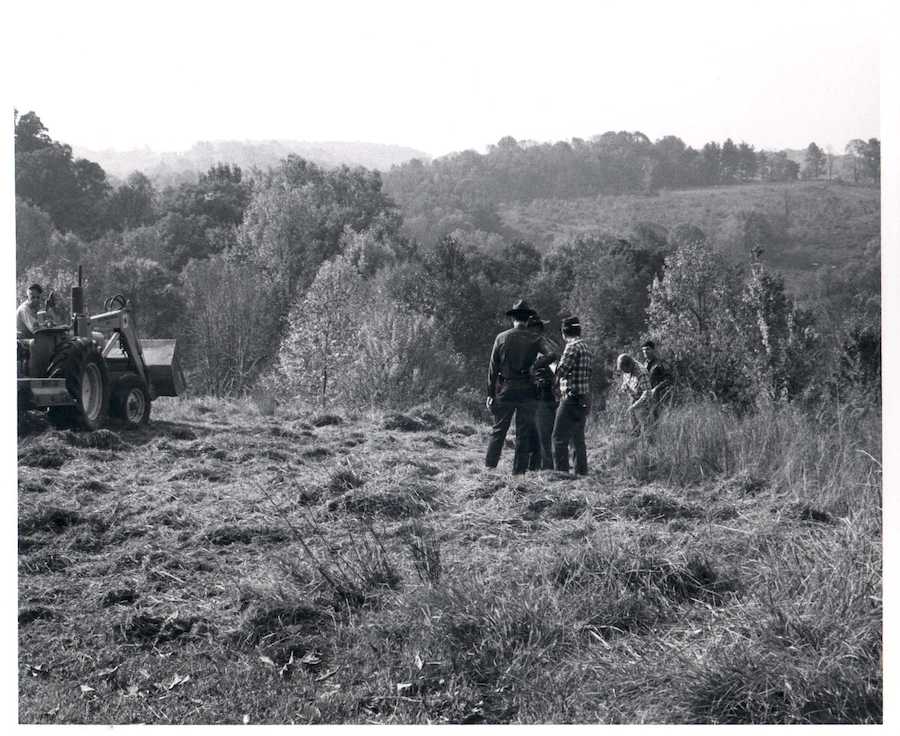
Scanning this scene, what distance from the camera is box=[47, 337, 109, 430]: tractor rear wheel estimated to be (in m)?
8.30

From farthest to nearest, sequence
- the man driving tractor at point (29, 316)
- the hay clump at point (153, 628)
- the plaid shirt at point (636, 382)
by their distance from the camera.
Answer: the plaid shirt at point (636, 382), the man driving tractor at point (29, 316), the hay clump at point (153, 628)

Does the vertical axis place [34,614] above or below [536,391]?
below

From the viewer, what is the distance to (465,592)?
4.26 m

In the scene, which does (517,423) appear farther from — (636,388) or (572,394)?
(636,388)

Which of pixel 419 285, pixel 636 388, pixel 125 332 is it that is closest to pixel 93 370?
pixel 125 332

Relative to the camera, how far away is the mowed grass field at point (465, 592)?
3770 millimetres

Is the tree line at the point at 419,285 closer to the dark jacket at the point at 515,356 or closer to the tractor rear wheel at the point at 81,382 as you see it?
the tractor rear wheel at the point at 81,382

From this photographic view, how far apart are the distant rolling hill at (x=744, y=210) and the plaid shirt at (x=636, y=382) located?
5.31 feet

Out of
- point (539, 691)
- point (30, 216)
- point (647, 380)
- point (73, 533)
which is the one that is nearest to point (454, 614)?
point (539, 691)

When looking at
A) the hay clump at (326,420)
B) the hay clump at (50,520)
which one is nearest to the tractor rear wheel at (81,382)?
the hay clump at (326,420)

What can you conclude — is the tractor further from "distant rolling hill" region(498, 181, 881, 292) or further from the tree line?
"distant rolling hill" region(498, 181, 881, 292)

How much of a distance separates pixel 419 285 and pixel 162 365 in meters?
5.52

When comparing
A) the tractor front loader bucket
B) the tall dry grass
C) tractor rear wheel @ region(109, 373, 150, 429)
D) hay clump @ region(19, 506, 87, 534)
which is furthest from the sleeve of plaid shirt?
the tractor front loader bucket

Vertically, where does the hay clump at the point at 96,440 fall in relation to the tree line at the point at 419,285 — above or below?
below
